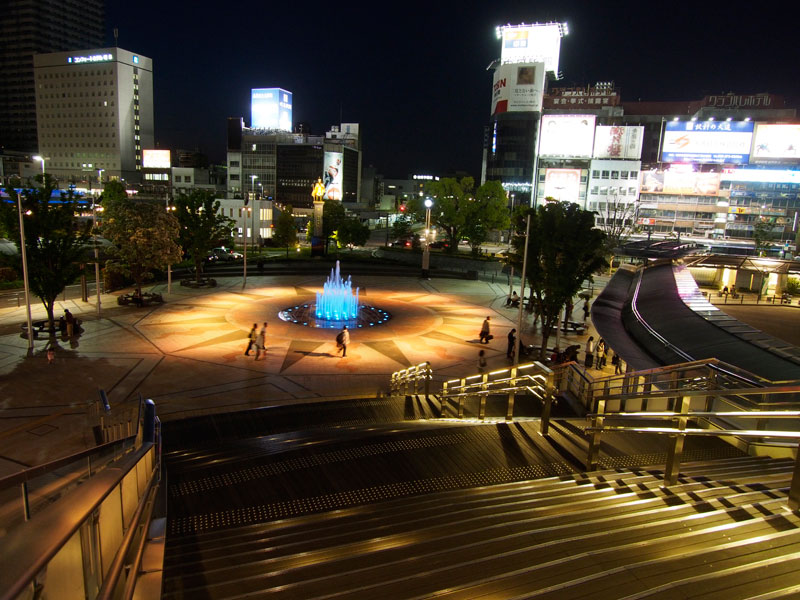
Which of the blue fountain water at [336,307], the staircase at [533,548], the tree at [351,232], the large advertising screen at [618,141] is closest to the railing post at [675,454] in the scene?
the staircase at [533,548]

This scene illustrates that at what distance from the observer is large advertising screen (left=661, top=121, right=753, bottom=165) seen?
66.1 m

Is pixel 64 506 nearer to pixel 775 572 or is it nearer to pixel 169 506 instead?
pixel 775 572

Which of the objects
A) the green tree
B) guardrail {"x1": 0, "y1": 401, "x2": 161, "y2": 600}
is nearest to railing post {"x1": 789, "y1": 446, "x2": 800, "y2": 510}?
guardrail {"x1": 0, "y1": 401, "x2": 161, "y2": 600}

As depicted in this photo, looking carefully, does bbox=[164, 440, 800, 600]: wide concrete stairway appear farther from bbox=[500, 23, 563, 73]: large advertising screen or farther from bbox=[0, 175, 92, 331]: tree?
bbox=[500, 23, 563, 73]: large advertising screen

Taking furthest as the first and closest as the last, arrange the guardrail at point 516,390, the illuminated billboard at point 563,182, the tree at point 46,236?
the illuminated billboard at point 563,182 < the tree at point 46,236 < the guardrail at point 516,390

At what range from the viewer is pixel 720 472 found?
599cm

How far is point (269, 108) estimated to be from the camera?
4518 inches

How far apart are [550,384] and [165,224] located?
23749mm

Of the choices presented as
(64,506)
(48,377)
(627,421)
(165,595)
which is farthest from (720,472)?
(48,377)

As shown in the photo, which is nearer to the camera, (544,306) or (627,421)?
(627,421)

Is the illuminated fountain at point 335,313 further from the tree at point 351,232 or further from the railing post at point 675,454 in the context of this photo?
the tree at point 351,232

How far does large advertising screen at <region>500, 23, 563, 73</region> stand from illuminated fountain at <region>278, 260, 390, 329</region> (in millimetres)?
81534

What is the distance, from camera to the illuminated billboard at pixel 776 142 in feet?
211

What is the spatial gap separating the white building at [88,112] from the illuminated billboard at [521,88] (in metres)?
90.8
